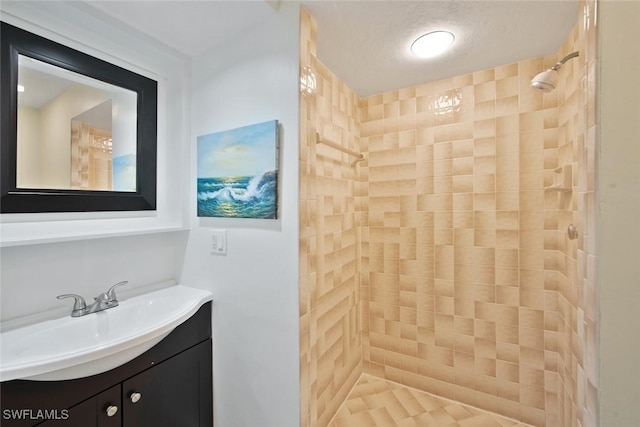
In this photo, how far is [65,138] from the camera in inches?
48.0

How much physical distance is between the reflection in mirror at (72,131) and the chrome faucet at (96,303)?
1.63 ft

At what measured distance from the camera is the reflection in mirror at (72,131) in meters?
1.12

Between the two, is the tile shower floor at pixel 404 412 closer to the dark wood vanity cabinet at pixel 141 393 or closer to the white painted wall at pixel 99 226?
the dark wood vanity cabinet at pixel 141 393

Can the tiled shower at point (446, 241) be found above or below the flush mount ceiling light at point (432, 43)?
below

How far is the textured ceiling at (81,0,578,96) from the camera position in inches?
46.7

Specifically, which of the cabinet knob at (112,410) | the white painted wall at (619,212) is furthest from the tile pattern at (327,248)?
the white painted wall at (619,212)

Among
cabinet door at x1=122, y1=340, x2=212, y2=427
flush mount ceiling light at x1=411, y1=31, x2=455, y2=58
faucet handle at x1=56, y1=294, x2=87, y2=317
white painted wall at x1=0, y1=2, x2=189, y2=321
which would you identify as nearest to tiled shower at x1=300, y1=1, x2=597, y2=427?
flush mount ceiling light at x1=411, y1=31, x2=455, y2=58

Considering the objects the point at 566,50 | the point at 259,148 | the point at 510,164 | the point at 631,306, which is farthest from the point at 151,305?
the point at 566,50

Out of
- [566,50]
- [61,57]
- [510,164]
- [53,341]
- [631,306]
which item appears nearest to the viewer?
[631,306]

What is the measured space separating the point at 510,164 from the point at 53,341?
2.48m

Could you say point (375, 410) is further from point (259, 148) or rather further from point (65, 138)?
point (65, 138)

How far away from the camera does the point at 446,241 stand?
1857 millimetres

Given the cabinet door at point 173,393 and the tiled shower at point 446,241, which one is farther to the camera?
the tiled shower at point 446,241

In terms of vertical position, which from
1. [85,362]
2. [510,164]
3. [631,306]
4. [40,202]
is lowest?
[85,362]
